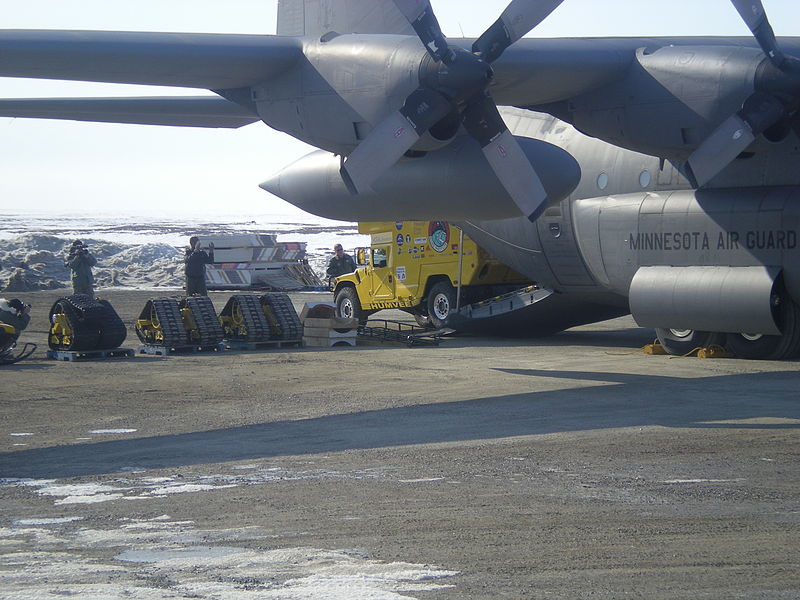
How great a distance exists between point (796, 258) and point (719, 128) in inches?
93.6

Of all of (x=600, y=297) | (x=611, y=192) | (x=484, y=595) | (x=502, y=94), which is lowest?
(x=484, y=595)

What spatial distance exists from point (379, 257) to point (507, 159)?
31.5 feet

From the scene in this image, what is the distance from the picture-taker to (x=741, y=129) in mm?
12594

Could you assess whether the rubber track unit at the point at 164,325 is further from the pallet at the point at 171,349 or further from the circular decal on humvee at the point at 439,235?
the circular decal on humvee at the point at 439,235

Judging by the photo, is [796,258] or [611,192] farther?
[611,192]

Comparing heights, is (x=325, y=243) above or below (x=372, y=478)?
above

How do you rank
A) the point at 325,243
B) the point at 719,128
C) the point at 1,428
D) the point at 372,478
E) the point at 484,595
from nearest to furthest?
the point at 484,595 → the point at 372,478 → the point at 1,428 → the point at 719,128 → the point at 325,243

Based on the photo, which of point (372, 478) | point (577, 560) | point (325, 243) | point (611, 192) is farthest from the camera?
point (325, 243)

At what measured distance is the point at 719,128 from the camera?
12820mm

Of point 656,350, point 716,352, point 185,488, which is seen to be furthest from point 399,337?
point 185,488

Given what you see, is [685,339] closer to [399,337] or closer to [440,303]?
[399,337]

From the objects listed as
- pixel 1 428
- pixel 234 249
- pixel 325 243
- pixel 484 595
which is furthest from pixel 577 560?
pixel 325 243

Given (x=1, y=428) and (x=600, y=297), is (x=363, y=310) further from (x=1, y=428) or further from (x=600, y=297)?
(x=1, y=428)

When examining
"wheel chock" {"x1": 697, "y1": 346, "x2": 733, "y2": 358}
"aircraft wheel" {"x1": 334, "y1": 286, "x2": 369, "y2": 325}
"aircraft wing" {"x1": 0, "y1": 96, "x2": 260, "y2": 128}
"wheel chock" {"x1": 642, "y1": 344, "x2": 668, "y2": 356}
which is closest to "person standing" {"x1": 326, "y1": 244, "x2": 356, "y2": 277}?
"aircraft wheel" {"x1": 334, "y1": 286, "x2": 369, "y2": 325}
